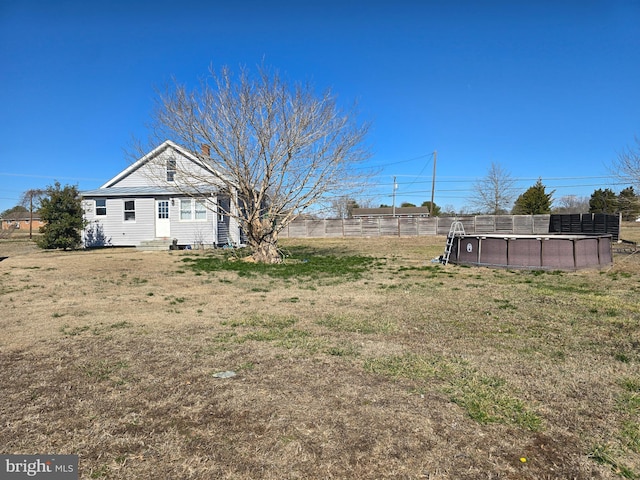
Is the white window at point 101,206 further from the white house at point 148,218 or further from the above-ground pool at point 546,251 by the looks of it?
the above-ground pool at point 546,251

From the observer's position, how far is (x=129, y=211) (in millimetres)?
20078

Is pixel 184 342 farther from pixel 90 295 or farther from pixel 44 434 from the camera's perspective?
pixel 90 295

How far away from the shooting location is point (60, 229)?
18.5 m

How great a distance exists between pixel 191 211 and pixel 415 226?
19502 millimetres

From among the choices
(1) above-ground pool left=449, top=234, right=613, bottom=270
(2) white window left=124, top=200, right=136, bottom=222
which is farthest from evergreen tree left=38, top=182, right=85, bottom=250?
(1) above-ground pool left=449, top=234, right=613, bottom=270

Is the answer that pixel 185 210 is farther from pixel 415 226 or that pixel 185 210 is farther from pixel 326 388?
pixel 415 226

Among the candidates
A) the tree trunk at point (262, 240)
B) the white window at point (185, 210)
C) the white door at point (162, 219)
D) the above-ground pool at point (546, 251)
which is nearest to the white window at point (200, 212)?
the white window at point (185, 210)

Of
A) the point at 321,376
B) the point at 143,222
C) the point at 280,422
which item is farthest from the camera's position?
the point at 143,222

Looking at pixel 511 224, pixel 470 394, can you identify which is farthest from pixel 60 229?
pixel 511 224

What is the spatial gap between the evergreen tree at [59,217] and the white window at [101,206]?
1214 mm

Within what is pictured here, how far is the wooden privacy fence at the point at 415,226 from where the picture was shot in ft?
102

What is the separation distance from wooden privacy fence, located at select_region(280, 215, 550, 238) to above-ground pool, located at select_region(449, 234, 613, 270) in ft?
65.6

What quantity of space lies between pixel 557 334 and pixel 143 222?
1976cm

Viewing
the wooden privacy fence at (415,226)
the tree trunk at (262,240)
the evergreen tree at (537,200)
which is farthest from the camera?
the evergreen tree at (537,200)
